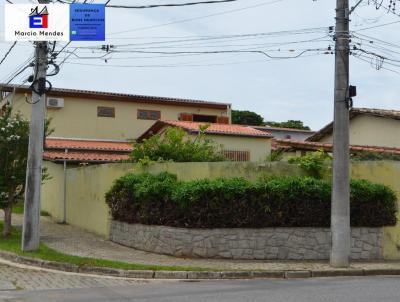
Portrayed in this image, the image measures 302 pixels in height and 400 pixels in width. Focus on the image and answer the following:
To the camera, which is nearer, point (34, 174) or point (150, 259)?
point (150, 259)

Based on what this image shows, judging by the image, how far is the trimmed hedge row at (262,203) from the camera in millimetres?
14984

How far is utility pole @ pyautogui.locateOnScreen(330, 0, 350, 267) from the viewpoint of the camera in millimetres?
13750

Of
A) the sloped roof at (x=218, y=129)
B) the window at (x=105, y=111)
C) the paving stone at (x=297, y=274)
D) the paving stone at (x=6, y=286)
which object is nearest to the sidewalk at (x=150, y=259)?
the paving stone at (x=297, y=274)

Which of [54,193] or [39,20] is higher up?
[39,20]

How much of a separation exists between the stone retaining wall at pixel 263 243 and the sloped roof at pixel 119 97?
19.8 meters

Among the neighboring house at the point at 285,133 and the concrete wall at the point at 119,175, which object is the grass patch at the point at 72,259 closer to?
→ the concrete wall at the point at 119,175

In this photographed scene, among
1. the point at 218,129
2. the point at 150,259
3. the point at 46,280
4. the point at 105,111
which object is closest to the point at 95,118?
the point at 105,111

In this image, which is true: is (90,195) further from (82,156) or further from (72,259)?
(72,259)

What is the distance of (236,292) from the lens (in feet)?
34.7

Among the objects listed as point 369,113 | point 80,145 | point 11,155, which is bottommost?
point 11,155

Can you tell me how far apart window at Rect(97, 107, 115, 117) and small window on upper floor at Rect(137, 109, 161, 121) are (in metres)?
1.64

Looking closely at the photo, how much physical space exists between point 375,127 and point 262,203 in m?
15.4

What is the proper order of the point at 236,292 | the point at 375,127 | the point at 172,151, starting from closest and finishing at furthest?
the point at 236,292 < the point at 172,151 < the point at 375,127

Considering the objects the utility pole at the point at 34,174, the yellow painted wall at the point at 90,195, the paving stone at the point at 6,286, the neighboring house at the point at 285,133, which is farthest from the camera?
the neighboring house at the point at 285,133
